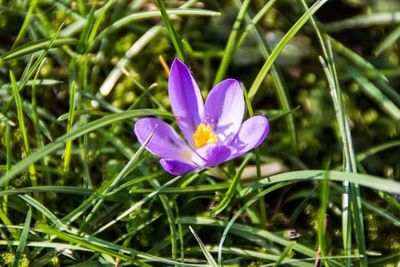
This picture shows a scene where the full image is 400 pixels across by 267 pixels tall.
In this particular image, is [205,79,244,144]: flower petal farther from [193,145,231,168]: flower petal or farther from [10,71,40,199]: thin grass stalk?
[10,71,40,199]: thin grass stalk

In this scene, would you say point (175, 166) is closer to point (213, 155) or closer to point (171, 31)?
point (213, 155)

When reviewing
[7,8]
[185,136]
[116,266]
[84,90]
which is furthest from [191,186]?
[7,8]

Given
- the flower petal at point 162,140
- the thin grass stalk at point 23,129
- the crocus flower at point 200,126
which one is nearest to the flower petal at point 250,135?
the crocus flower at point 200,126

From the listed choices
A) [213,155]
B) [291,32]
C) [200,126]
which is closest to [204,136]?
[200,126]

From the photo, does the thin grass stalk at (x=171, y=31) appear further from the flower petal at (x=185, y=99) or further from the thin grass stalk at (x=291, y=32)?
the thin grass stalk at (x=291, y=32)

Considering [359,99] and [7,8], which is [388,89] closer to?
[359,99]

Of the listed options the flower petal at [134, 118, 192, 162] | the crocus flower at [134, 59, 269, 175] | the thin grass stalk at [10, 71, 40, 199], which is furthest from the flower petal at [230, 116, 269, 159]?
the thin grass stalk at [10, 71, 40, 199]

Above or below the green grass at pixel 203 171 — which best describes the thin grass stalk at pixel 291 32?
above
